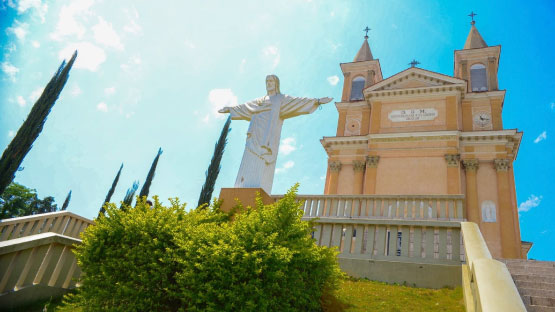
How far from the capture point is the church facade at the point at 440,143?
21.1 metres

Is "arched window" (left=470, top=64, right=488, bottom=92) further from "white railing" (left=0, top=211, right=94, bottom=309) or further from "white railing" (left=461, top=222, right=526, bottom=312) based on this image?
"white railing" (left=0, top=211, right=94, bottom=309)

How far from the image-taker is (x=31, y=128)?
69.1 ft

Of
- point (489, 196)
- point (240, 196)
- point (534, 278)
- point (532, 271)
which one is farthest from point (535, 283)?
point (489, 196)

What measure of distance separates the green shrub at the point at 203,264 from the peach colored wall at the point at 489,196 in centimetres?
1801

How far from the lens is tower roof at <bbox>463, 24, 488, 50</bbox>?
28.6 metres

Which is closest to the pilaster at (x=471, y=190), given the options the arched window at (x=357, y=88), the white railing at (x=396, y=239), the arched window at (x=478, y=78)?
the arched window at (x=478, y=78)

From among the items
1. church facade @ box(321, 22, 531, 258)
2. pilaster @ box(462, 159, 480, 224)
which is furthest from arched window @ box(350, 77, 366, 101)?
pilaster @ box(462, 159, 480, 224)

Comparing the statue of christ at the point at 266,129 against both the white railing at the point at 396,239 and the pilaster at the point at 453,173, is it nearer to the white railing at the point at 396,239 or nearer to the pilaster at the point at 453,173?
the white railing at the point at 396,239

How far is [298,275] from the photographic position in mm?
4828

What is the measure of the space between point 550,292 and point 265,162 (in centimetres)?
659

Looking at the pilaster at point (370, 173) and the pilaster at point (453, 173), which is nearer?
the pilaster at point (453, 173)

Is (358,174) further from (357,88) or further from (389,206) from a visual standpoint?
(389,206)

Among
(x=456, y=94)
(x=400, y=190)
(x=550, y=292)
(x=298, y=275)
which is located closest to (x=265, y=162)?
(x=298, y=275)

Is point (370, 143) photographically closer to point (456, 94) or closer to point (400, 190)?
point (400, 190)
